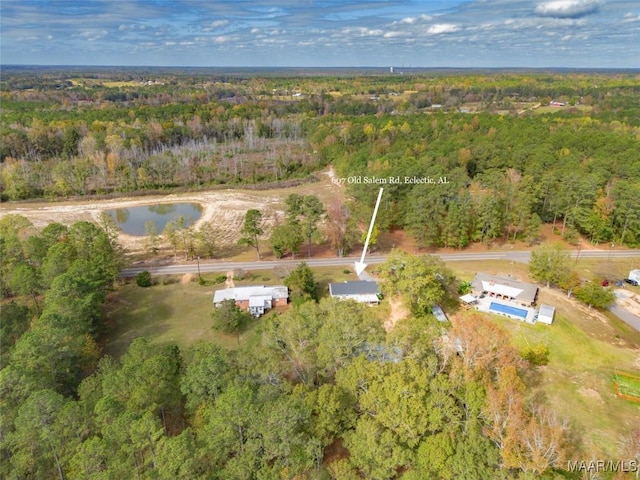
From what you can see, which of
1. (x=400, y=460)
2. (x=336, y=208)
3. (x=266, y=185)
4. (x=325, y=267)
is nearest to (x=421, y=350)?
(x=400, y=460)

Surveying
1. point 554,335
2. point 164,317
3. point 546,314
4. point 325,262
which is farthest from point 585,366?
point 164,317

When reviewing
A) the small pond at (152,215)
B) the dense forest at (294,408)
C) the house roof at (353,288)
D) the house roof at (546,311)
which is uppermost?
the dense forest at (294,408)

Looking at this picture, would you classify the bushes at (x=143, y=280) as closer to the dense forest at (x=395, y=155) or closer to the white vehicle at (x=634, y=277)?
the dense forest at (x=395, y=155)

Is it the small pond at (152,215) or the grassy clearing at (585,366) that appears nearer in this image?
the grassy clearing at (585,366)

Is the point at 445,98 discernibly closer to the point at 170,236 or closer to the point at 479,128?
the point at 479,128

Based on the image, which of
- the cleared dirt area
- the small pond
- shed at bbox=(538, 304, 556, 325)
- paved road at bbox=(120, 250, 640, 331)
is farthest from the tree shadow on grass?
Answer: shed at bbox=(538, 304, 556, 325)

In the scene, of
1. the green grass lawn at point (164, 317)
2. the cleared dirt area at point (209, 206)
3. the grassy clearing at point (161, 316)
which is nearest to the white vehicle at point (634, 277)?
the green grass lawn at point (164, 317)
